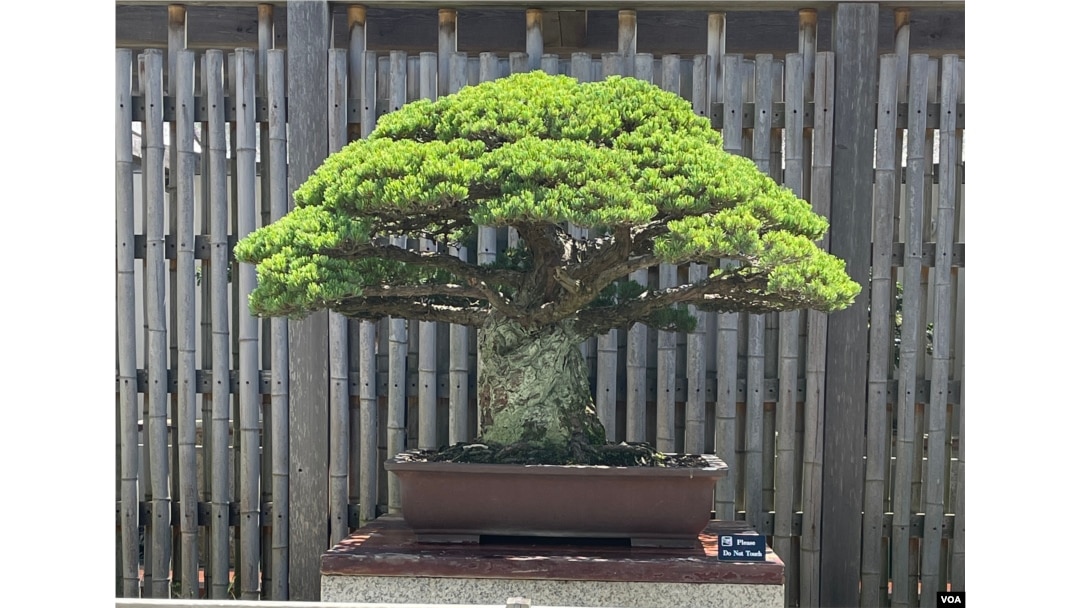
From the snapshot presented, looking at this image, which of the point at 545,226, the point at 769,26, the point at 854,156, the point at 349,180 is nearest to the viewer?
the point at 349,180

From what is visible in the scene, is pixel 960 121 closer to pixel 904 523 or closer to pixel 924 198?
pixel 924 198

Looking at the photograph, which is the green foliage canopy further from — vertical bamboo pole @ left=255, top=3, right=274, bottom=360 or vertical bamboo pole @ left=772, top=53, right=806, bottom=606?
vertical bamboo pole @ left=255, top=3, right=274, bottom=360

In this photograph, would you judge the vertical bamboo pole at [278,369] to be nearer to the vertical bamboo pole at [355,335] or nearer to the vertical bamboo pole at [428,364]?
the vertical bamboo pole at [355,335]

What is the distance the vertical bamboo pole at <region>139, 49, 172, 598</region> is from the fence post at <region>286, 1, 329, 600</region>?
14.2 inches

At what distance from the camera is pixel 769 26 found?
10.4 feet

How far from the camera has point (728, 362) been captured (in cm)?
297

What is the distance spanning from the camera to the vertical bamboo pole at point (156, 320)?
300cm

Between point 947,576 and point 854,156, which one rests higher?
point 854,156

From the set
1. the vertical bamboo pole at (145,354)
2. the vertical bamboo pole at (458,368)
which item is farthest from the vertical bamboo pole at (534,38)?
the vertical bamboo pole at (145,354)

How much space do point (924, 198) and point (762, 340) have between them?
615 mm

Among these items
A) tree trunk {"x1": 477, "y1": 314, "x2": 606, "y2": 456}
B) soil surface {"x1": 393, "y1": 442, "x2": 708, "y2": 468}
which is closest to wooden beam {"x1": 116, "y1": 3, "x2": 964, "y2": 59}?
tree trunk {"x1": 477, "y1": 314, "x2": 606, "y2": 456}

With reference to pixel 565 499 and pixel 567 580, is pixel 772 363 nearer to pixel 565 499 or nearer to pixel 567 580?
pixel 565 499

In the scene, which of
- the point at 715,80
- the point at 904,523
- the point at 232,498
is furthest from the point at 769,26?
the point at 232,498

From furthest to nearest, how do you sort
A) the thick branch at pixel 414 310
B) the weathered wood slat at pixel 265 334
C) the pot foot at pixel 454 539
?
the weathered wood slat at pixel 265 334, the thick branch at pixel 414 310, the pot foot at pixel 454 539
